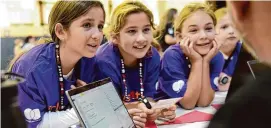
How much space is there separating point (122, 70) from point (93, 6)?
10.4 inches

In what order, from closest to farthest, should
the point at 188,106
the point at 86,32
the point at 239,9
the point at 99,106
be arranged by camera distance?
1. the point at 239,9
2. the point at 99,106
3. the point at 86,32
4. the point at 188,106

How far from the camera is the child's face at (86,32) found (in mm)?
797

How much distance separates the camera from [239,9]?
20cm

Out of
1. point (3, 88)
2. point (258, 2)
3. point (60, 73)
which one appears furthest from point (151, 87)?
point (258, 2)

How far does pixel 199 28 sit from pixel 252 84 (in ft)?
3.02

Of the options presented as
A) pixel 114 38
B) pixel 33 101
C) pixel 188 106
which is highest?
pixel 114 38

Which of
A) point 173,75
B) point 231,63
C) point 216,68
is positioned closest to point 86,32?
point 173,75

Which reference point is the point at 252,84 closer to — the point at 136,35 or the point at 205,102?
the point at 136,35

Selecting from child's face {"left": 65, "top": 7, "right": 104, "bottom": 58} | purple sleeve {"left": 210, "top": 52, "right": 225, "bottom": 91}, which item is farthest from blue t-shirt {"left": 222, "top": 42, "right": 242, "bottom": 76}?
child's face {"left": 65, "top": 7, "right": 104, "bottom": 58}

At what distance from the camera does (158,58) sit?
3.70ft

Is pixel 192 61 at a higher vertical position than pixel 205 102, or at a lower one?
higher

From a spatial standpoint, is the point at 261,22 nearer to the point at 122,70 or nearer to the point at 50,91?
the point at 50,91

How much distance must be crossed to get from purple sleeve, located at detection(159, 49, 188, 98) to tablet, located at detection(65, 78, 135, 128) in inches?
14.2

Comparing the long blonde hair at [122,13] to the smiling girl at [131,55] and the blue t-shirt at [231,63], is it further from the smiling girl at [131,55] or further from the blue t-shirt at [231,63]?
the blue t-shirt at [231,63]
